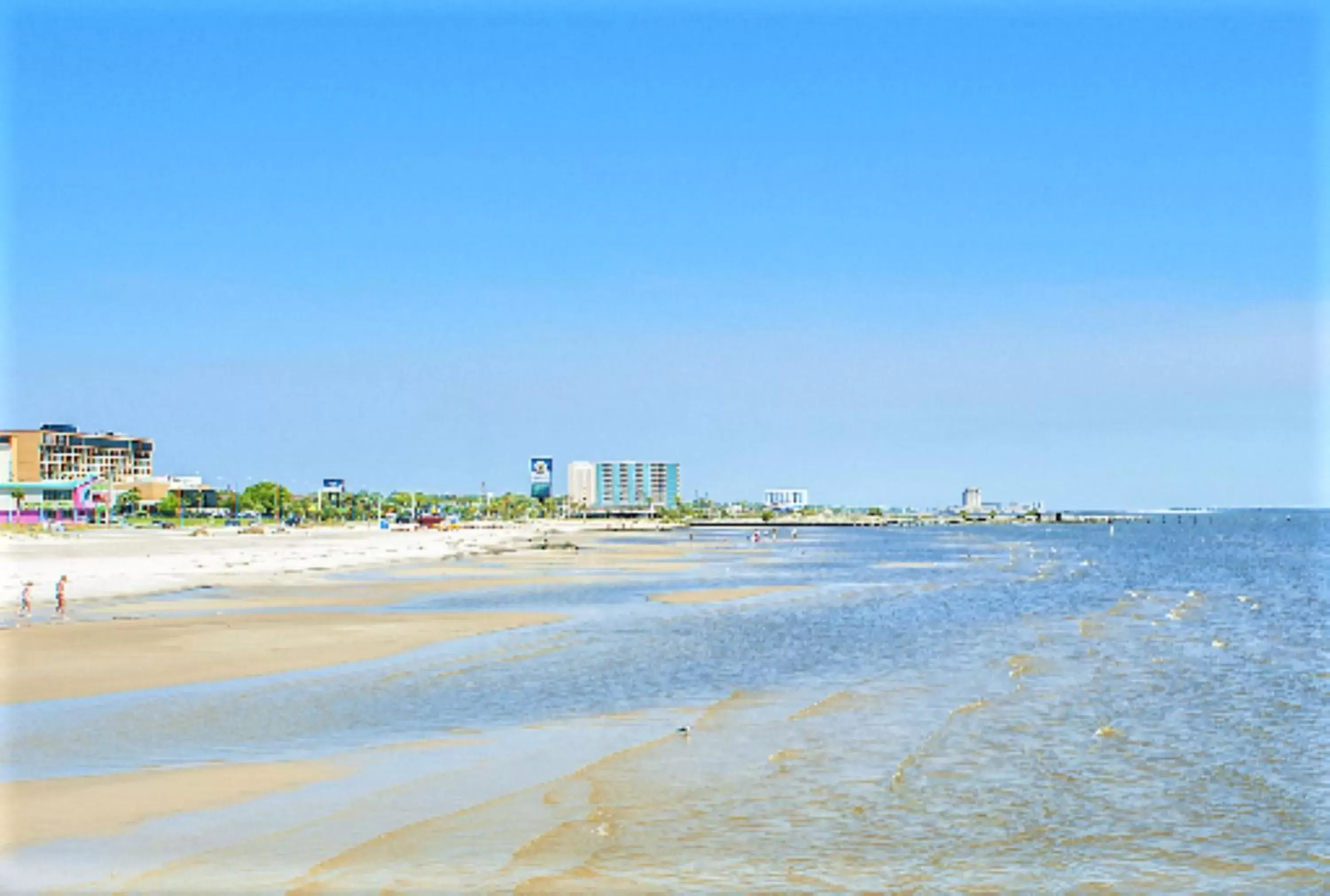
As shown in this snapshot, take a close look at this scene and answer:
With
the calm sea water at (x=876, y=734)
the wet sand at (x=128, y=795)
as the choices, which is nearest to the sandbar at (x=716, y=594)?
the calm sea water at (x=876, y=734)

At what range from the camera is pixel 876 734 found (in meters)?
19.9

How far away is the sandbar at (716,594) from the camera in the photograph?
50250 mm

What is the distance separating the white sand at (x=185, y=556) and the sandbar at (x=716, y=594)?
20.0m

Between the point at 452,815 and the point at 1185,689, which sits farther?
the point at 1185,689

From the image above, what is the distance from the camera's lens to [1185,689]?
24984mm

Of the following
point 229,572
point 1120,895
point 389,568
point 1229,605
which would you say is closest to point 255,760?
point 1120,895

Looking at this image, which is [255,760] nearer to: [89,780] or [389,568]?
[89,780]

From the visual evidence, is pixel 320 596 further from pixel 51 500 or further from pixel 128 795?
pixel 51 500

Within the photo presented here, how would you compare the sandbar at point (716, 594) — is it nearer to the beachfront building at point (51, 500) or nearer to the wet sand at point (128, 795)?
the wet sand at point (128, 795)

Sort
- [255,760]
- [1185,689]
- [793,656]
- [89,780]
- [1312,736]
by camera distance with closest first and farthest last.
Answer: [89,780] → [255,760] → [1312,736] → [1185,689] → [793,656]

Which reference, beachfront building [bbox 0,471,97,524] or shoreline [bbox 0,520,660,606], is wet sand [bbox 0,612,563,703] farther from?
beachfront building [bbox 0,471,97,524]

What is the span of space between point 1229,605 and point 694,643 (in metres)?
27.4

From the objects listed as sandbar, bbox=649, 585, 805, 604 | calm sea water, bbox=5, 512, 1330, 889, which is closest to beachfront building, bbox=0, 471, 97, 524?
sandbar, bbox=649, 585, 805, 604

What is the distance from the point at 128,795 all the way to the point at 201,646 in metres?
17.0
